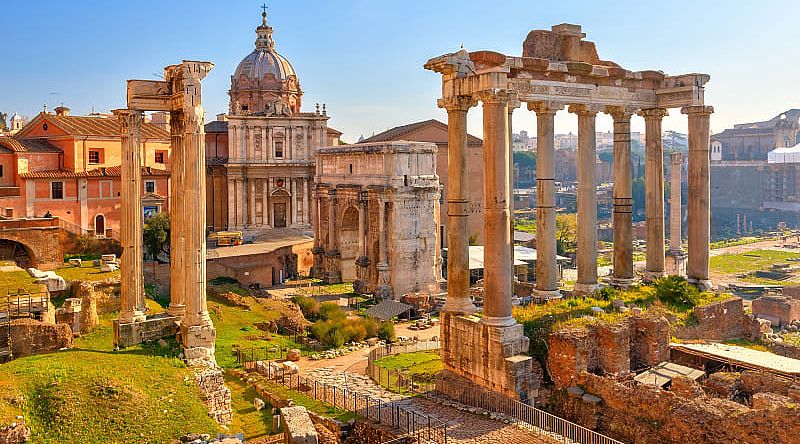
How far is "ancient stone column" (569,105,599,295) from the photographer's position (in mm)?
20688

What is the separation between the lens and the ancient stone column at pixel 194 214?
Result: 18844 mm

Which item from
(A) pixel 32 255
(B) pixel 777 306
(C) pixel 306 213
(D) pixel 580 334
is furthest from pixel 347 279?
(D) pixel 580 334

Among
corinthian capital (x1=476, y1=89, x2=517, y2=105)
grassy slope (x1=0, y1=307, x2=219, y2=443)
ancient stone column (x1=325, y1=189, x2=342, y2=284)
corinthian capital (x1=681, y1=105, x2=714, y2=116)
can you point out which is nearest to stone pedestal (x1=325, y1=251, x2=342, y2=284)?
ancient stone column (x1=325, y1=189, x2=342, y2=284)

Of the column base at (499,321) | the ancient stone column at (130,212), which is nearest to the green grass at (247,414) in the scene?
the ancient stone column at (130,212)

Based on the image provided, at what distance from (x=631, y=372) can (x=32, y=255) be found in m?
26.9

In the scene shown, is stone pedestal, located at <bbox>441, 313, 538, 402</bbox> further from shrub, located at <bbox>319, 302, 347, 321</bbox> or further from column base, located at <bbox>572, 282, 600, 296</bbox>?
shrub, located at <bbox>319, 302, 347, 321</bbox>

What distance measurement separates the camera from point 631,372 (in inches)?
631

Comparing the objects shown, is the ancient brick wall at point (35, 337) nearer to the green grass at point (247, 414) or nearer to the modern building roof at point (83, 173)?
the green grass at point (247, 414)

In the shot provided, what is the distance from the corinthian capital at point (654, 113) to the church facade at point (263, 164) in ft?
118

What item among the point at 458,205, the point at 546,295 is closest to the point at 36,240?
the point at 458,205

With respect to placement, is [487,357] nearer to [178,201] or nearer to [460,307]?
[460,307]

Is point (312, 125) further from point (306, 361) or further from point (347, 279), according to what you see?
point (306, 361)

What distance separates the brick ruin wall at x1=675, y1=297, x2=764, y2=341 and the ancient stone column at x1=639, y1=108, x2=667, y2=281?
235 centimetres

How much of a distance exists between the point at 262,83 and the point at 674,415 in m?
49.9
